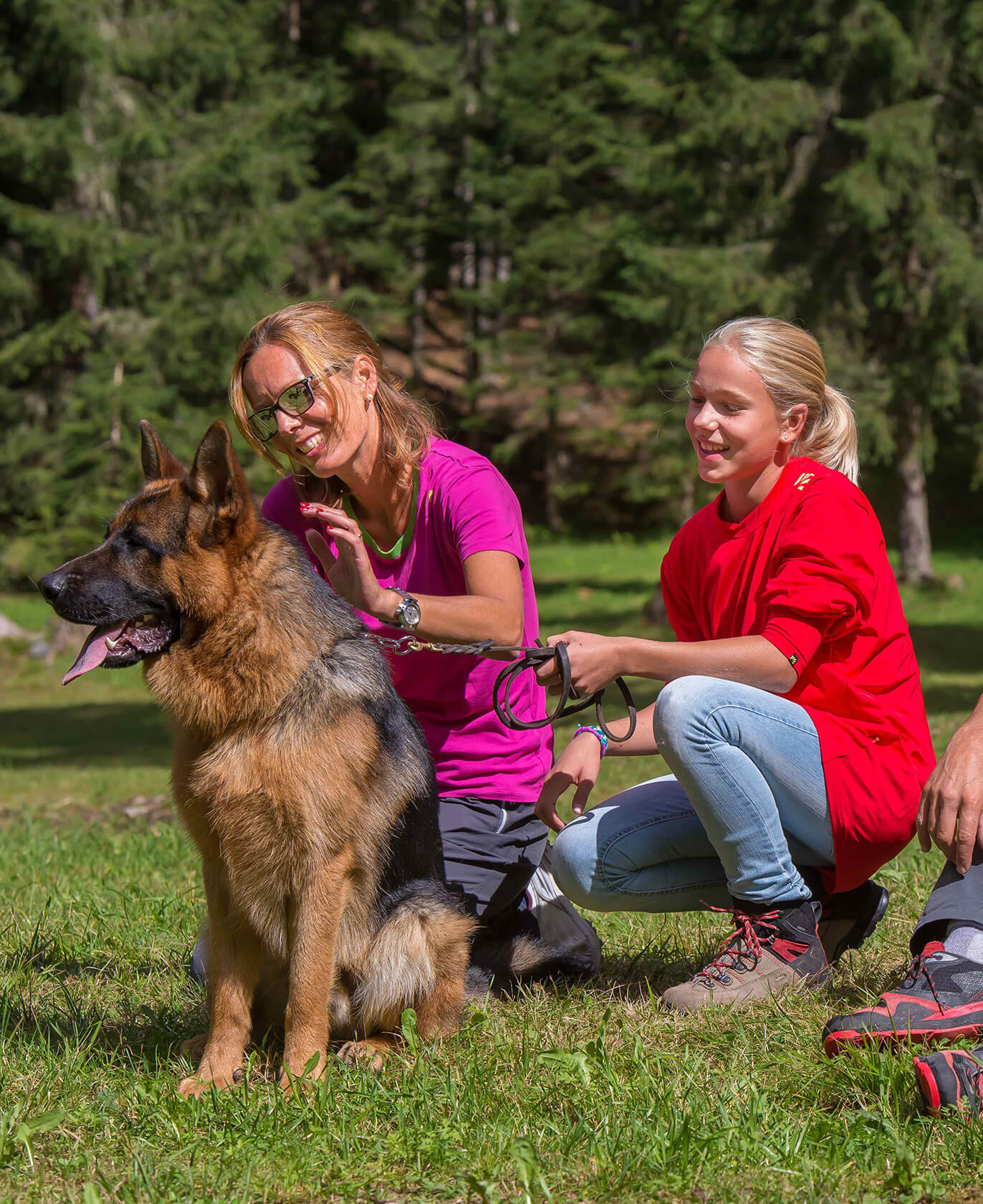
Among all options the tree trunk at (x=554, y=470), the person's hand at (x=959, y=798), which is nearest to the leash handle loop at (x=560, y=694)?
the person's hand at (x=959, y=798)

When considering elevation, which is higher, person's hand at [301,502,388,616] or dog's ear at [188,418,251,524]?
dog's ear at [188,418,251,524]

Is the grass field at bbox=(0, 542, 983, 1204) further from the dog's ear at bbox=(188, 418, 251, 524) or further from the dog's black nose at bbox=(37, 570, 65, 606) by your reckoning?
the dog's ear at bbox=(188, 418, 251, 524)

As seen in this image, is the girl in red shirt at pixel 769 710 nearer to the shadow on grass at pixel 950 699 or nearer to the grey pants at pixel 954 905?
the grey pants at pixel 954 905

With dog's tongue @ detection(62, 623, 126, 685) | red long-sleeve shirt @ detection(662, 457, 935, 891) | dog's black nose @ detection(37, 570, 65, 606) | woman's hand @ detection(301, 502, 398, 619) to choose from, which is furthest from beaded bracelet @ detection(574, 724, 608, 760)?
dog's black nose @ detection(37, 570, 65, 606)

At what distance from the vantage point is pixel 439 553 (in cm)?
378

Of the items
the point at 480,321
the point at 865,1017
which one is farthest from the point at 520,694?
the point at 480,321

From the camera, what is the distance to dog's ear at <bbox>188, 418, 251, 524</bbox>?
3039 millimetres

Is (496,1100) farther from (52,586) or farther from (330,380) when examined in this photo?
(330,380)

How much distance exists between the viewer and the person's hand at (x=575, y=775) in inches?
139

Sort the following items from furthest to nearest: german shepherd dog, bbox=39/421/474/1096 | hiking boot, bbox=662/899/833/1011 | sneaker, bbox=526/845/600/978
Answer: sneaker, bbox=526/845/600/978 < hiking boot, bbox=662/899/833/1011 < german shepherd dog, bbox=39/421/474/1096

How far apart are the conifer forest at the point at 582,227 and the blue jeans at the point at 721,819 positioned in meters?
9.95

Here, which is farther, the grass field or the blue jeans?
the blue jeans

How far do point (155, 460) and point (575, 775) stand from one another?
1.47 m

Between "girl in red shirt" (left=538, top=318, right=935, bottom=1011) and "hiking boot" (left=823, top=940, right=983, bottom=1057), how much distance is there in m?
0.55
